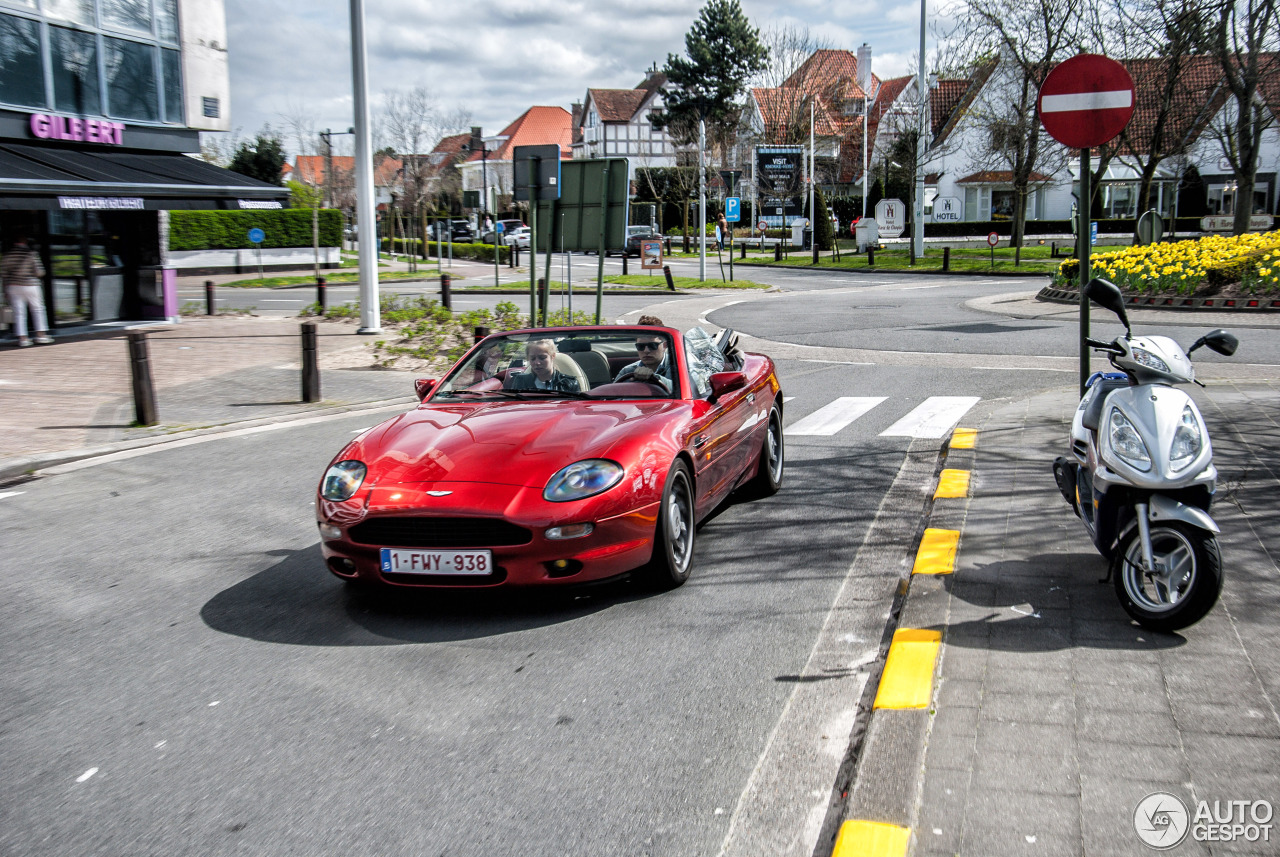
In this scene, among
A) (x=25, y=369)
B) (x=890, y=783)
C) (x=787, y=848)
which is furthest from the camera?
(x=25, y=369)

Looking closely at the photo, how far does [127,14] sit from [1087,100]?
65.1ft

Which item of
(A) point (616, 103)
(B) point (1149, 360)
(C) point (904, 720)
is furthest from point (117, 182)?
(A) point (616, 103)

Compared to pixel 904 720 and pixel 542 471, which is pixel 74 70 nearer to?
pixel 542 471

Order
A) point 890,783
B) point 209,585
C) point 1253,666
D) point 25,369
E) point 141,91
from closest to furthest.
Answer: point 890,783
point 1253,666
point 209,585
point 25,369
point 141,91

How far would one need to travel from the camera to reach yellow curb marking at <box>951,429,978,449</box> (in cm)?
898

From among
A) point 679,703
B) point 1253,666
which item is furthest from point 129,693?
point 1253,666

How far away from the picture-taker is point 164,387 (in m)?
13.9

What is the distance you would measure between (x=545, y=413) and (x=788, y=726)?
249 cm

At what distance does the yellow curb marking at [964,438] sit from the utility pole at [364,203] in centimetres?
1242

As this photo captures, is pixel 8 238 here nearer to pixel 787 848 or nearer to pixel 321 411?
pixel 321 411

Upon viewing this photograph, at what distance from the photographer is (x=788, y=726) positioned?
3902 mm

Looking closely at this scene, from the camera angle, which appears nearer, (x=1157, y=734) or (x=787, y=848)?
(x=787, y=848)

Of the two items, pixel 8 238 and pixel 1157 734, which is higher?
pixel 8 238

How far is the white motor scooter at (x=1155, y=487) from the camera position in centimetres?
439
